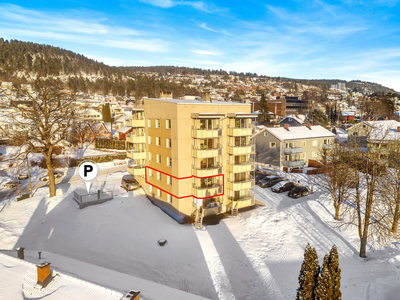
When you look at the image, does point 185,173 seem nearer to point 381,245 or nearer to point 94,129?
point 381,245

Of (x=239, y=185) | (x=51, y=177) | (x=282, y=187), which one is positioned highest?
(x=51, y=177)

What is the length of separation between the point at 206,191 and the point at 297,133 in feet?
93.3

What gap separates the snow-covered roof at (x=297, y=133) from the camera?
1689 inches

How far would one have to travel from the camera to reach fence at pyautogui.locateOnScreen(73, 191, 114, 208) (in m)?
24.1

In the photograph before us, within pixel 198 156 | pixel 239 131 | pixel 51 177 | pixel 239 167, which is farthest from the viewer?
pixel 51 177

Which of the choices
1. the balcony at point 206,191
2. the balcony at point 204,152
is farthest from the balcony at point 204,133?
the balcony at point 206,191

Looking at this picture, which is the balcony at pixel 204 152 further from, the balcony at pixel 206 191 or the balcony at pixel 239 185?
the balcony at pixel 239 185

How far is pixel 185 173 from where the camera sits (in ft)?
75.2

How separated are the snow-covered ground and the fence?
2.50 ft

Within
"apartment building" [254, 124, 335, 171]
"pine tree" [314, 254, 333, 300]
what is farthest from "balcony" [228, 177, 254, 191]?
"apartment building" [254, 124, 335, 171]

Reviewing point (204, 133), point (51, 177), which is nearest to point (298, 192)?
point (204, 133)

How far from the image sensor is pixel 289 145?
141 feet

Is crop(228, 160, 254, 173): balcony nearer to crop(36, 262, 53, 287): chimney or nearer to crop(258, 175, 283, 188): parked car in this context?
crop(258, 175, 283, 188): parked car

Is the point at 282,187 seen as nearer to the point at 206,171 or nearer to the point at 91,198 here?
the point at 206,171
